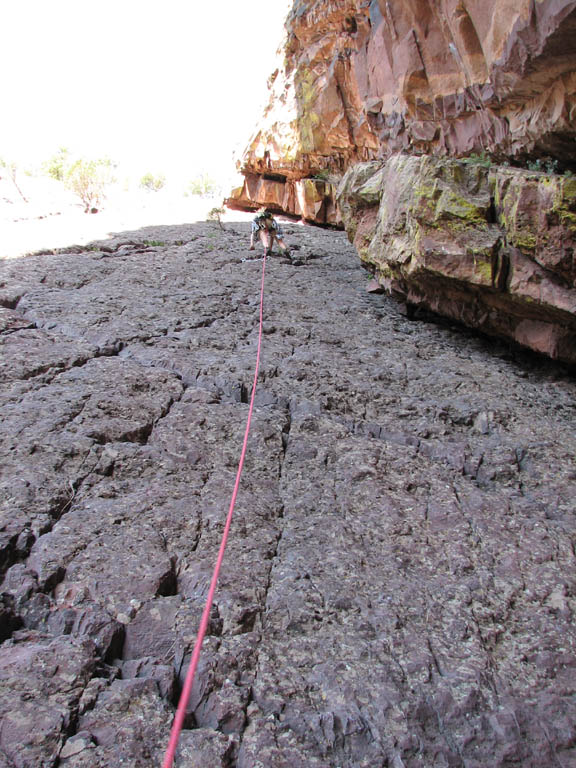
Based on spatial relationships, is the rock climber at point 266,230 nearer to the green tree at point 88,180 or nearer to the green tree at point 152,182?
the green tree at point 88,180

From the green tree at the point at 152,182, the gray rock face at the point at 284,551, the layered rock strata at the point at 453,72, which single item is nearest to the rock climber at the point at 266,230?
the layered rock strata at the point at 453,72

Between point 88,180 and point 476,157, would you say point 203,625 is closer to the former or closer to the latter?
point 476,157

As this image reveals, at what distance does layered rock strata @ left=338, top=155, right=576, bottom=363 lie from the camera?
4488 mm

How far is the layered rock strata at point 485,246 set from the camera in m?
4.49

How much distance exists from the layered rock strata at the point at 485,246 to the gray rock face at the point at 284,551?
71 centimetres

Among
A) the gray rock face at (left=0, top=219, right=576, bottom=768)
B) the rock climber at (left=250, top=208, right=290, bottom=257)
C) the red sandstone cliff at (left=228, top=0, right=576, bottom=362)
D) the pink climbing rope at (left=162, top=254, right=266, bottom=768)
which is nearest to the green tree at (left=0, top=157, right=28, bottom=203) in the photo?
the rock climber at (left=250, top=208, right=290, bottom=257)

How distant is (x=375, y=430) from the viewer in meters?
4.20

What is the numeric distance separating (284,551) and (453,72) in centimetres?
634

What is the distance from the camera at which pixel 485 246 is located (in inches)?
202

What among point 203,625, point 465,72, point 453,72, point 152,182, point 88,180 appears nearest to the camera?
point 203,625

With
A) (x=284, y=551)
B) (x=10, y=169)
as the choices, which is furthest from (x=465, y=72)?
(x=10, y=169)

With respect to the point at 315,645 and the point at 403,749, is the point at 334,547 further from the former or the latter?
the point at 403,749

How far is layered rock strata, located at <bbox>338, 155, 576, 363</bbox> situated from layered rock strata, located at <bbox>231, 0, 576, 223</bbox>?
1.71 ft

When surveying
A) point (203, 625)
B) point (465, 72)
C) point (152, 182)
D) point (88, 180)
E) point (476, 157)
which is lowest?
point (203, 625)
